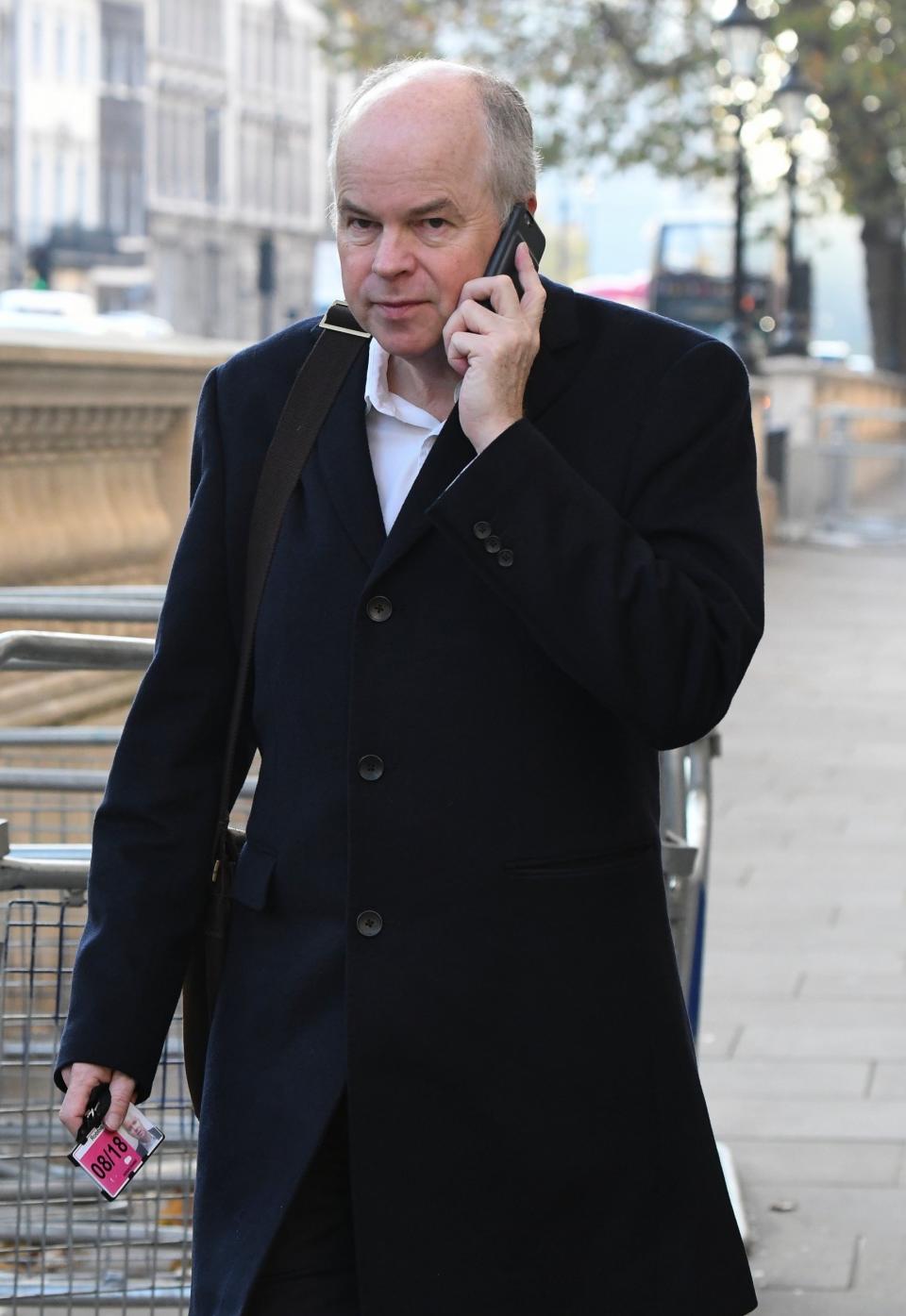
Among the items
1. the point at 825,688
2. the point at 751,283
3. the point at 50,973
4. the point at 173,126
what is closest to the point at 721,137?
the point at 751,283

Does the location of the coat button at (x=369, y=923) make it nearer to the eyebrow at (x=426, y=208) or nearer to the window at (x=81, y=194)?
the eyebrow at (x=426, y=208)

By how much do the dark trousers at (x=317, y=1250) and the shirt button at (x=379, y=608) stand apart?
19.0 inches

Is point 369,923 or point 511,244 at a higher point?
point 511,244

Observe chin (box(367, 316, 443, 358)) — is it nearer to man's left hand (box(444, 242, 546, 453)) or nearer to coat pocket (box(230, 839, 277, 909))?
man's left hand (box(444, 242, 546, 453))

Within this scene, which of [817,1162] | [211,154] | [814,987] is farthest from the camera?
[211,154]

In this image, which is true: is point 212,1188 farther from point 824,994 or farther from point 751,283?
point 751,283

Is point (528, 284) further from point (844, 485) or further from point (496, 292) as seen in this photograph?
point (844, 485)

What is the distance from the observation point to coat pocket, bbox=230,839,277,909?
93.8 inches

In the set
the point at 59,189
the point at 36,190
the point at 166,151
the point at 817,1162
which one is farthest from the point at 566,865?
the point at 166,151

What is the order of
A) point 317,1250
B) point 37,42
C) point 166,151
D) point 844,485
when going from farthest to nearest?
point 166,151
point 37,42
point 844,485
point 317,1250

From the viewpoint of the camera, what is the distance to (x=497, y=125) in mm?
2328

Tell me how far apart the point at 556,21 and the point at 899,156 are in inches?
176

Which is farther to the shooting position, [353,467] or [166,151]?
[166,151]

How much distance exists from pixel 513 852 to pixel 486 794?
0.06 metres
